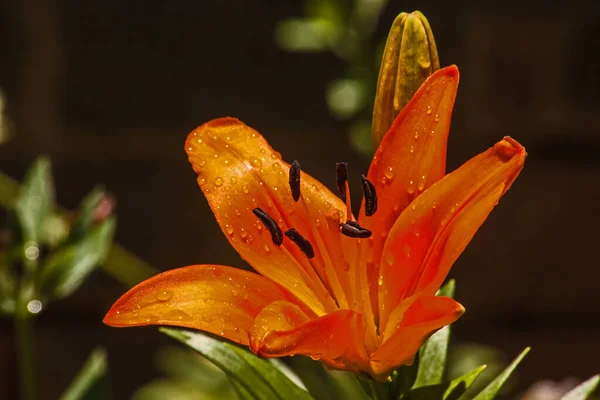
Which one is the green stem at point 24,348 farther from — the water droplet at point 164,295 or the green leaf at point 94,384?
the water droplet at point 164,295

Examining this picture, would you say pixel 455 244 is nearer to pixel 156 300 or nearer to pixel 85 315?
pixel 156 300

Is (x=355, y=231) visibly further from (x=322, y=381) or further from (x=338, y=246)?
(x=322, y=381)

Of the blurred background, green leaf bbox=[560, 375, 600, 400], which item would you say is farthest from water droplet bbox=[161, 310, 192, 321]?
the blurred background

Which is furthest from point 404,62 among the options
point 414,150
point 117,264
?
point 117,264

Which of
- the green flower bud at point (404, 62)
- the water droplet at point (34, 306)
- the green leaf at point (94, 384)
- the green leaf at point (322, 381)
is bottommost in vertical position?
the green leaf at point (322, 381)

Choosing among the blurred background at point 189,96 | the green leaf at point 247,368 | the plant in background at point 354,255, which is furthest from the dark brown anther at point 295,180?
the blurred background at point 189,96

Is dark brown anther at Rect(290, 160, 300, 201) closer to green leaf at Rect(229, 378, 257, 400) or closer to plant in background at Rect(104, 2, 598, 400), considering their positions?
plant in background at Rect(104, 2, 598, 400)
